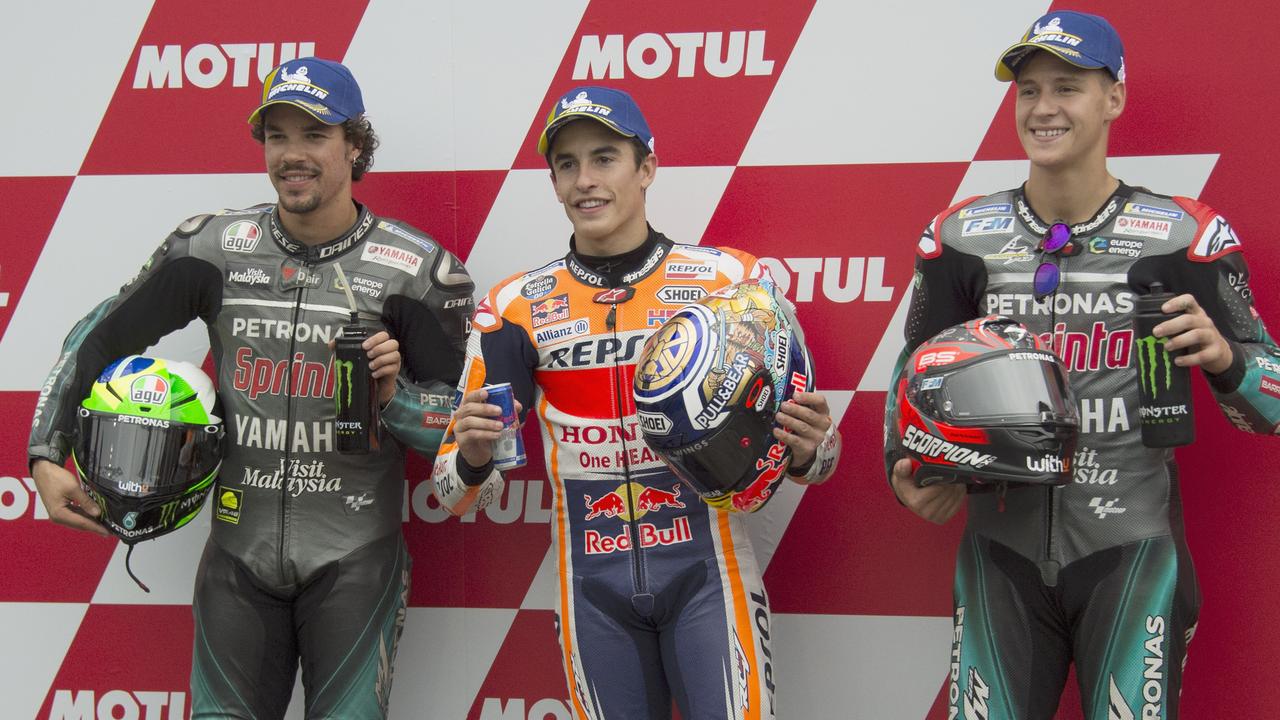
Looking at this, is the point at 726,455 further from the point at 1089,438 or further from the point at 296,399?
the point at 296,399

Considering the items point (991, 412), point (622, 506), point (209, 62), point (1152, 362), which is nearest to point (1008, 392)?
point (991, 412)

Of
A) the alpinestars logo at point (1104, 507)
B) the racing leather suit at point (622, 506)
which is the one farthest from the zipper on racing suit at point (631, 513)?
the alpinestars logo at point (1104, 507)

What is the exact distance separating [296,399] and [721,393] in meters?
1.31

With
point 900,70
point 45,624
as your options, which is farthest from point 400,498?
point 900,70

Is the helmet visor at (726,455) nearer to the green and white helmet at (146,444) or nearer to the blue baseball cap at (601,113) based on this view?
the blue baseball cap at (601,113)

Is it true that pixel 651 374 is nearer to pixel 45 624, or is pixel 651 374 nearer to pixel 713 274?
pixel 713 274

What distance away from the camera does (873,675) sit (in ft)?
11.0

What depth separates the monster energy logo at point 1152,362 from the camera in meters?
2.42

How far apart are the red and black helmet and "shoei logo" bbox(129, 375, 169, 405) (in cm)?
187

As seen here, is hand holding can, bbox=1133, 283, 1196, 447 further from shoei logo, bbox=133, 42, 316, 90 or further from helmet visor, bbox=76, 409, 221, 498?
shoei logo, bbox=133, 42, 316, 90

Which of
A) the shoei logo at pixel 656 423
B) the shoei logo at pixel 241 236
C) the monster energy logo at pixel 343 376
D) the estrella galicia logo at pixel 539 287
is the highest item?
the shoei logo at pixel 241 236

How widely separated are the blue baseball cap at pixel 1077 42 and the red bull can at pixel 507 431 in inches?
55.7

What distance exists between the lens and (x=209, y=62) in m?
3.66

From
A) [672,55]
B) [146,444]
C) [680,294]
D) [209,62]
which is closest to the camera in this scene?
[680,294]
